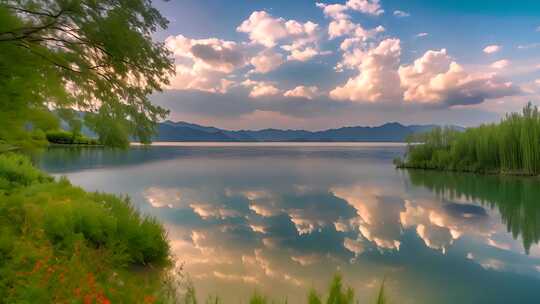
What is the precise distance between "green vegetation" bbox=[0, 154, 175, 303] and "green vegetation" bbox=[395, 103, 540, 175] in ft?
142

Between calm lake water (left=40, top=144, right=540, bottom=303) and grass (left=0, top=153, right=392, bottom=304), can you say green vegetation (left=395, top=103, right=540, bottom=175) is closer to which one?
calm lake water (left=40, top=144, right=540, bottom=303)

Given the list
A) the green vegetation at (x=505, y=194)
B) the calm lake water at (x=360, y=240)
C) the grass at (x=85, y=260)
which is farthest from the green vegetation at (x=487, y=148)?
the grass at (x=85, y=260)

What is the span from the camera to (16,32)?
8.50 metres

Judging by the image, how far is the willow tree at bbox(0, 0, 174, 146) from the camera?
825cm

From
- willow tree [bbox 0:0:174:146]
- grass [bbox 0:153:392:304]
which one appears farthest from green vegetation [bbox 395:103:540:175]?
willow tree [bbox 0:0:174:146]

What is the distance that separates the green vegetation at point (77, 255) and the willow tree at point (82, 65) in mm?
2568

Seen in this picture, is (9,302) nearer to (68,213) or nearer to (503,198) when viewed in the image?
(68,213)

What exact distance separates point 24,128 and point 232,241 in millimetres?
8799

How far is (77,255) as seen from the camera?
24.5 feet

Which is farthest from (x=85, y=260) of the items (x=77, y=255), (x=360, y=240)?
Result: (x=360, y=240)

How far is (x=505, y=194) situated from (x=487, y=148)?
720 inches

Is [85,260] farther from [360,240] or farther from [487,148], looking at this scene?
[487,148]

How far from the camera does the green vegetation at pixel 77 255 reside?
18.0ft

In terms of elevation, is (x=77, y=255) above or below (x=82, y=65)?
below
